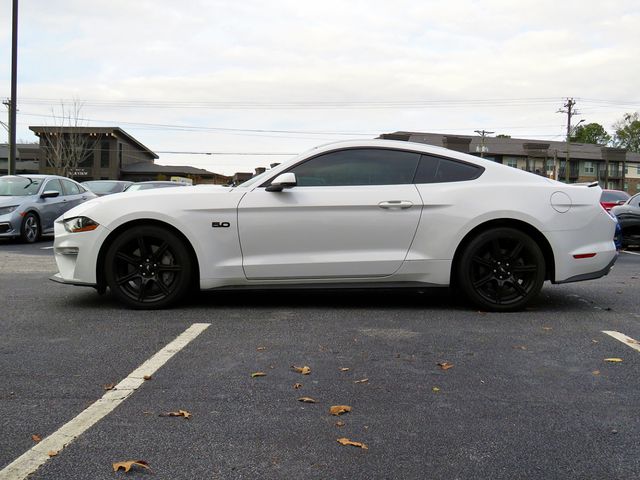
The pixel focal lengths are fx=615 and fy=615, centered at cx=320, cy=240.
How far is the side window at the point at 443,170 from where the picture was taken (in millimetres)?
5508

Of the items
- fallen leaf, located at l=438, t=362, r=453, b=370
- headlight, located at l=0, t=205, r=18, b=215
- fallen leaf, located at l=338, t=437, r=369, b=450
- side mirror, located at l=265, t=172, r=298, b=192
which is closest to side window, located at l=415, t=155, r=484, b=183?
side mirror, located at l=265, t=172, r=298, b=192

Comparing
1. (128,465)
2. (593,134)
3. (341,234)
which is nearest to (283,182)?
(341,234)

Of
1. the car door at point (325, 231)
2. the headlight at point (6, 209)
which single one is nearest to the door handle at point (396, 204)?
the car door at point (325, 231)

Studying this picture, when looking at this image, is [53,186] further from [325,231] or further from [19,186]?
[325,231]

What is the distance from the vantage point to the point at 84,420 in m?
2.89

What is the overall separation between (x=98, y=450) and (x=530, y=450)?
182cm

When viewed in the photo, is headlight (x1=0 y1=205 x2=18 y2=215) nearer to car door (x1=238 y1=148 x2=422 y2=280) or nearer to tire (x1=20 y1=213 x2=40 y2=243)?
tire (x1=20 y1=213 x2=40 y2=243)

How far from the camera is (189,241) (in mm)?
5316

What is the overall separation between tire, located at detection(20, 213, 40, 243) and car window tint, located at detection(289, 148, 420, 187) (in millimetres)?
8772

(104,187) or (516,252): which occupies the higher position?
(104,187)

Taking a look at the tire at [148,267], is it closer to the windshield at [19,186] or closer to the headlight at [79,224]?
the headlight at [79,224]

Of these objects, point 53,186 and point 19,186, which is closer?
point 19,186

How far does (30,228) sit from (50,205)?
783 mm

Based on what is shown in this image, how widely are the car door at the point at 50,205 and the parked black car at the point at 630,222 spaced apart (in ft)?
39.6
